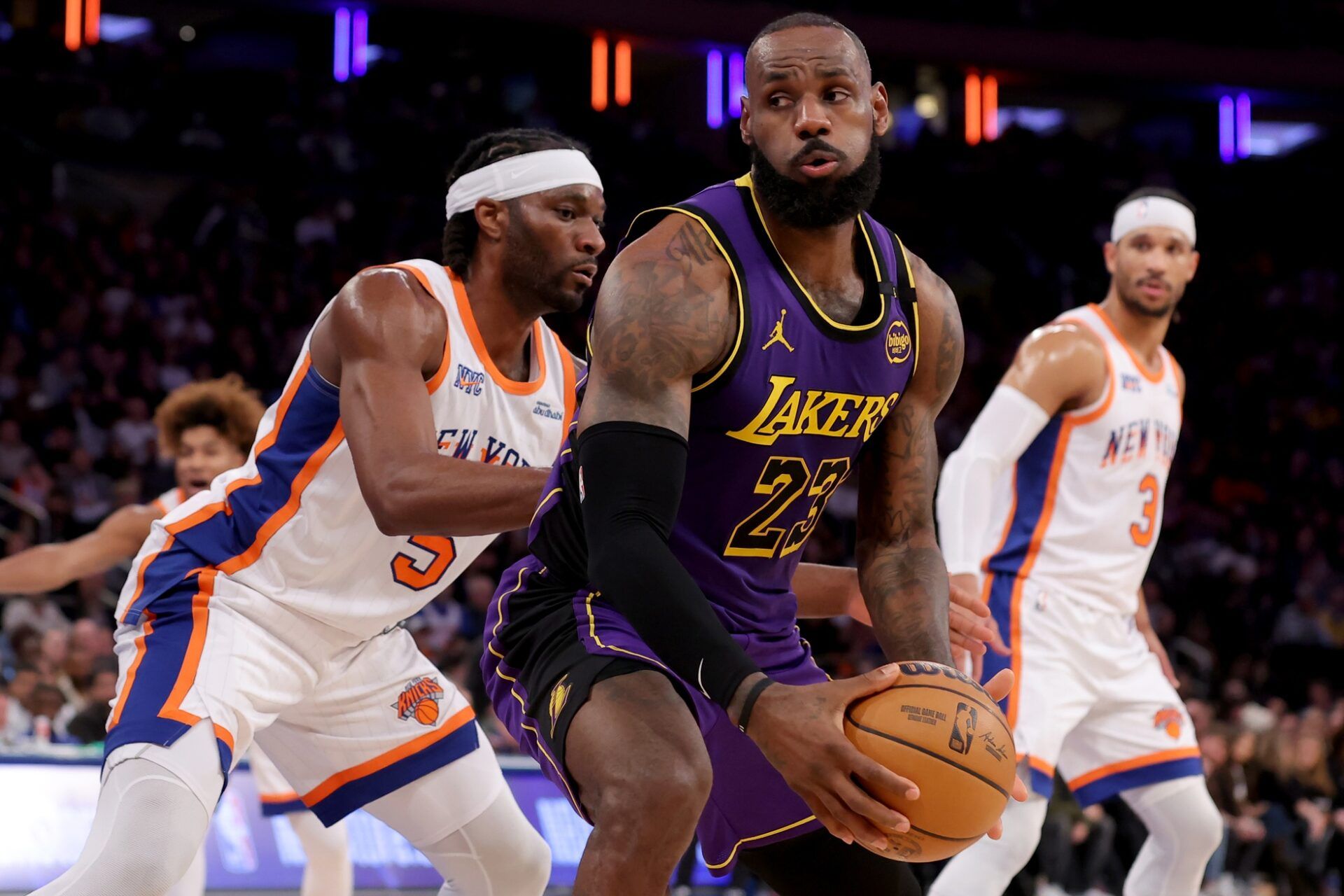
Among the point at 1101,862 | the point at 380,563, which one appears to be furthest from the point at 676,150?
the point at 380,563

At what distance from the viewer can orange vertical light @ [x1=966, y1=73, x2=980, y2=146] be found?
21.5 metres

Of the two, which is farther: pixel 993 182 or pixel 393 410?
pixel 993 182

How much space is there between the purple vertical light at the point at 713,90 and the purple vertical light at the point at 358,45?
433cm

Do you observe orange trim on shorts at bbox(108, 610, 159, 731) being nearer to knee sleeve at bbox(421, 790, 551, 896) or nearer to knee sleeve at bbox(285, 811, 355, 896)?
knee sleeve at bbox(421, 790, 551, 896)

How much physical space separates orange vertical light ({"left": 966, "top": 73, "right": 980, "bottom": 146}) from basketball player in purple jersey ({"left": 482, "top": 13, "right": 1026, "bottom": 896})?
19073mm

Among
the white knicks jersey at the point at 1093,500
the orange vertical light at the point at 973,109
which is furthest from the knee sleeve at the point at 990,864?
the orange vertical light at the point at 973,109

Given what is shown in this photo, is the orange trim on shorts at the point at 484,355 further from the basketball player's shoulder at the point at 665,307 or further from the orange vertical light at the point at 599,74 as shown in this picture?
the orange vertical light at the point at 599,74

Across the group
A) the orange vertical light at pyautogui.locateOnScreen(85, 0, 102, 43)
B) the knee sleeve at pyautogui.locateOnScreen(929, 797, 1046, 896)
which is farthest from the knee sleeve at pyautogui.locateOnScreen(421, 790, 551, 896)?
the orange vertical light at pyautogui.locateOnScreen(85, 0, 102, 43)

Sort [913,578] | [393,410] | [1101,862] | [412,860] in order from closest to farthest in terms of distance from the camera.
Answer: [913,578] < [393,410] < [412,860] < [1101,862]

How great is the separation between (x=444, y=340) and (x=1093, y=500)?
250cm

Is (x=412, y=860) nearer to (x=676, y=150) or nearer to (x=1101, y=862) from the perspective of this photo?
(x=1101, y=862)

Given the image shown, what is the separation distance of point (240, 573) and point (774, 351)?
152 centimetres

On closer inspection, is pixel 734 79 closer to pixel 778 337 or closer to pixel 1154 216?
pixel 1154 216

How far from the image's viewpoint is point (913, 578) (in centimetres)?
308
